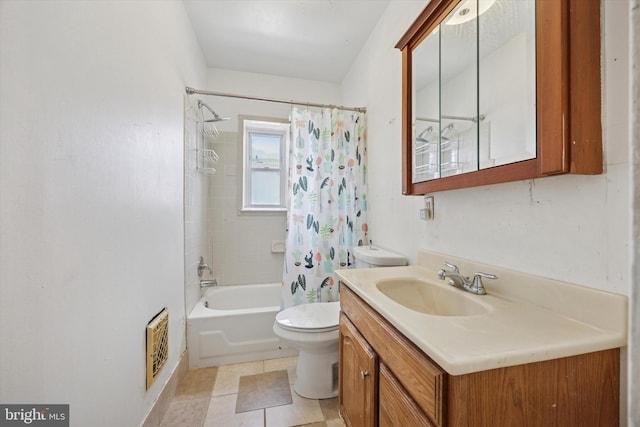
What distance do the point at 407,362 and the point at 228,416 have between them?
124 cm

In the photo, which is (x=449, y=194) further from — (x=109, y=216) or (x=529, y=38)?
(x=109, y=216)

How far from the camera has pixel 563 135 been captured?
717mm

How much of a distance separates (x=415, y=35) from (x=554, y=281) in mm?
1272

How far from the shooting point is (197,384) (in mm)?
1722

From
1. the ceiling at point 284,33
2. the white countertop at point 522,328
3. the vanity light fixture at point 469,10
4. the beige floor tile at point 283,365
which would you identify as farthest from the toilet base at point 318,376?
the ceiling at point 284,33

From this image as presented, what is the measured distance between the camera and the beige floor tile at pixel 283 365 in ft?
6.14

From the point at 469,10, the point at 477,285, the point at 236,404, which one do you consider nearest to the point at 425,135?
the point at 469,10

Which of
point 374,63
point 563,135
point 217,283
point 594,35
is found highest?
point 374,63

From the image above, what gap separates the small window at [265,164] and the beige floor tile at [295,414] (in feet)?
5.55

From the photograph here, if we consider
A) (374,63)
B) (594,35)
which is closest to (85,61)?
(594,35)

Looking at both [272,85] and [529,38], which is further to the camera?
[272,85]

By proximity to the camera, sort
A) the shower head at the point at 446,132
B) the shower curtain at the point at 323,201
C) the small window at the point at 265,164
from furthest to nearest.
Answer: the small window at the point at 265,164, the shower curtain at the point at 323,201, the shower head at the point at 446,132

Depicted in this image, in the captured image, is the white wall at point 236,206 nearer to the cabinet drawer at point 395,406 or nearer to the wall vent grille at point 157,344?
the wall vent grille at point 157,344

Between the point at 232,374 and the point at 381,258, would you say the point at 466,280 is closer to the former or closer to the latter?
the point at 381,258
